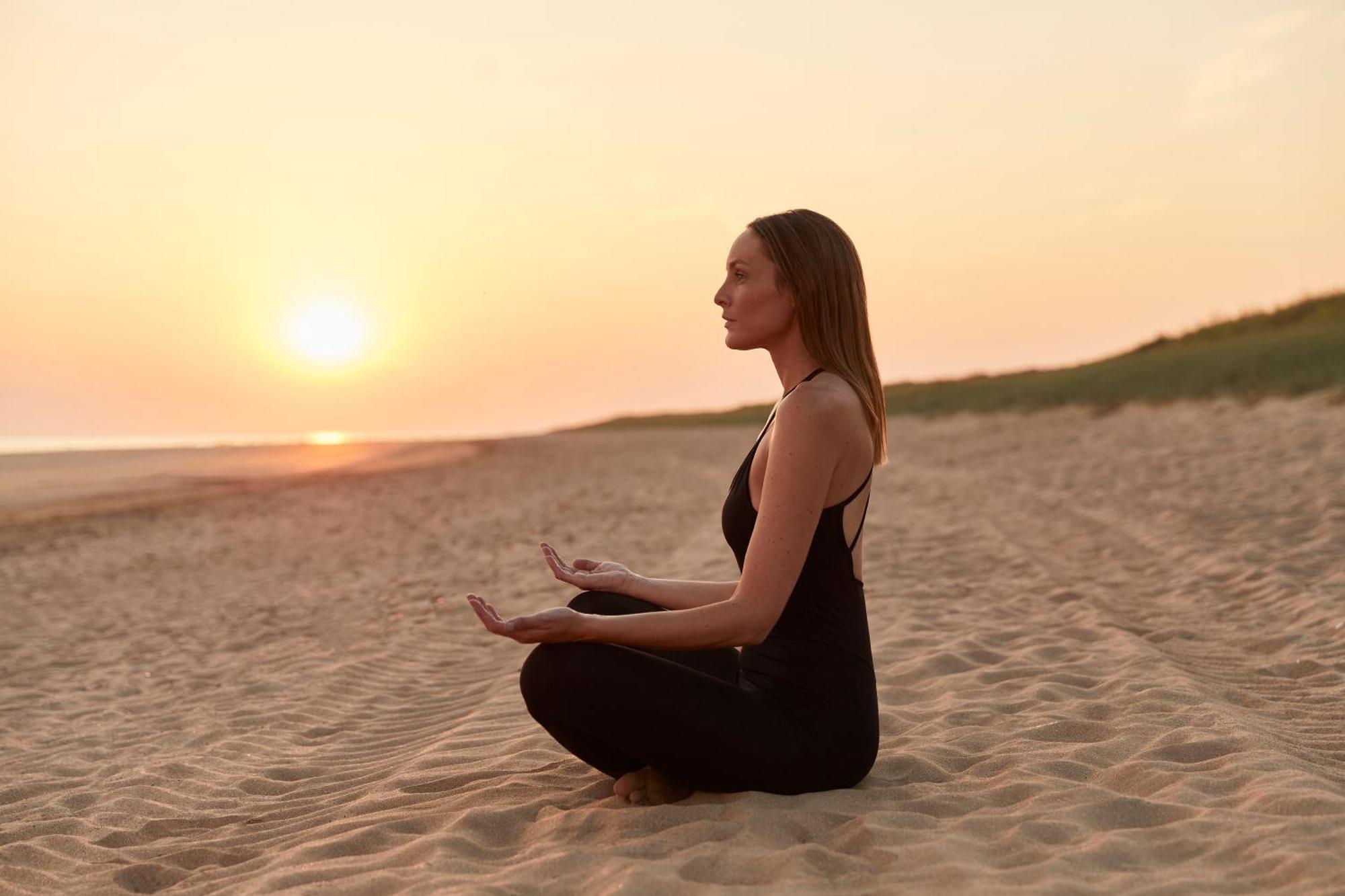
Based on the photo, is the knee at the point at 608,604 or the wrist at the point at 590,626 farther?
the knee at the point at 608,604

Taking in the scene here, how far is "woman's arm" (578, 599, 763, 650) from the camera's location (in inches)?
123

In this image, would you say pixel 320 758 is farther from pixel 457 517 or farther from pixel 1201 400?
pixel 1201 400

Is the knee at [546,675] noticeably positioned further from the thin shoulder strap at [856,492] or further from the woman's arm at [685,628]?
the thin shoulder strap at [856,492]

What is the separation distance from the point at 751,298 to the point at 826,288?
8.9 inches

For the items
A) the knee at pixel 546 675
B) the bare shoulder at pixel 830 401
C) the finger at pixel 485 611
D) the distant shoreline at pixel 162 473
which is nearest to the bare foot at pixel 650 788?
the knee at pixel 546 675

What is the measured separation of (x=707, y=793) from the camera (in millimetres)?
3393

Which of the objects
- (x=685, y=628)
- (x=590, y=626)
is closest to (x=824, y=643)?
(x=685, y=628)

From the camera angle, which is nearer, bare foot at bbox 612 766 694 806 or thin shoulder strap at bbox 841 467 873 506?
thin shoulder strap at bbox 841 467 873 506

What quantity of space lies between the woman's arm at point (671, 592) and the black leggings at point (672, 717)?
0.48 metres

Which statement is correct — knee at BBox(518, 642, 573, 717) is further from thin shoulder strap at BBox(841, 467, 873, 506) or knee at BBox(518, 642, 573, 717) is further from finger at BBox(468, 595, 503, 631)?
thin shoulder strap at BBox(841, 467, 873, 506)

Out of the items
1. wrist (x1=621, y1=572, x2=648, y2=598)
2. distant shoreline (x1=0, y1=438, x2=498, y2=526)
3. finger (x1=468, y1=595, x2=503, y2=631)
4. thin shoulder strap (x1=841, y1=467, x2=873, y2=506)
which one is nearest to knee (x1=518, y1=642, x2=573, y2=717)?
finger (x1=468, y1=595, x2=503, y2=631)

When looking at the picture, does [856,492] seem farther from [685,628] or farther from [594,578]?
[594,578]

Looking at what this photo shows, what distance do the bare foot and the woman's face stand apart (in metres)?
1.36

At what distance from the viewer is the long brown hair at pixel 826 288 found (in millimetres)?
3215
